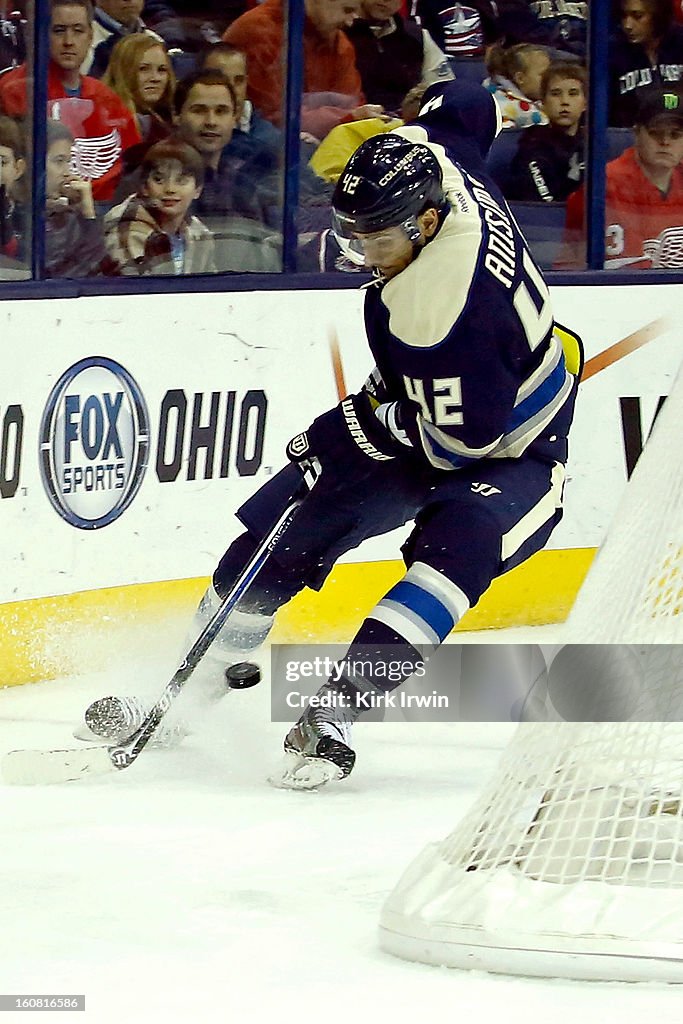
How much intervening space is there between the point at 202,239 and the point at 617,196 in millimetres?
1329

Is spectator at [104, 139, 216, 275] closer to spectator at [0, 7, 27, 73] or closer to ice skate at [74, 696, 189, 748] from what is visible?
spectator at [0, 7, 27, 73]

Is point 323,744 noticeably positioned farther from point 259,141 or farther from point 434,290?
point 259,141

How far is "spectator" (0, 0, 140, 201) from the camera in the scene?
4.11 m

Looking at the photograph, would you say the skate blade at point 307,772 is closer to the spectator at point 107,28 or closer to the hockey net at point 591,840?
the hockey net at point 591,840

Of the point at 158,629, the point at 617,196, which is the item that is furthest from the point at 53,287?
the point at 617,196

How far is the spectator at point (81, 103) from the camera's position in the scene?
13.5 feet

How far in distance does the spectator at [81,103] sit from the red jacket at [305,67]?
0.38 m

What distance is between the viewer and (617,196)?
204 inches

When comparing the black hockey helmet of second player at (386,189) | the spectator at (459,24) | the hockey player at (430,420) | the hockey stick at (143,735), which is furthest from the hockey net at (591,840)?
the spectator at (459,24)

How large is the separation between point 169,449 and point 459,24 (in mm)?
1469

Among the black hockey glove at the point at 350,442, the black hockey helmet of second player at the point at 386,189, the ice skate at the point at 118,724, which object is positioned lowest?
the ice skate at the point at 118,724

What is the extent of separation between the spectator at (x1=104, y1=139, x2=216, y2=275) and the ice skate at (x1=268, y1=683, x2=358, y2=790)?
1471 mm

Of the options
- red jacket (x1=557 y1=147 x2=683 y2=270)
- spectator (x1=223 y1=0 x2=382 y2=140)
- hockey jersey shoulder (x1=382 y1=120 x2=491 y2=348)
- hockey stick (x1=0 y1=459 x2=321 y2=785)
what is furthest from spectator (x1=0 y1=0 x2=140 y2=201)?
red jacket (x1=557 y1=147 x2=683 y2=270)

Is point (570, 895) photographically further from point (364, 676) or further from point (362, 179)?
point (362, 179)
